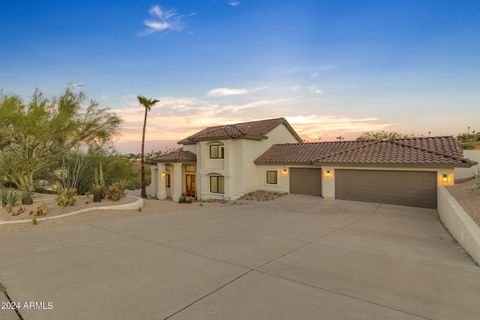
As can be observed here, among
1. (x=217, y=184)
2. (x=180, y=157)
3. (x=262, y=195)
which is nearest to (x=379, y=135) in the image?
(x=262, y=195)

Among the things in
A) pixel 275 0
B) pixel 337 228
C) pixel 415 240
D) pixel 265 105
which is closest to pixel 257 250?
pixel 337 228

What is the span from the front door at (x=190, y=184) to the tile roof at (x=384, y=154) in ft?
25.3

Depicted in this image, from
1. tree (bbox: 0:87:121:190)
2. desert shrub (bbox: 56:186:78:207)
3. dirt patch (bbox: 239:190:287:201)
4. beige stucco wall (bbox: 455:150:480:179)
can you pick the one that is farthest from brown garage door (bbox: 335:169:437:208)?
tree (bbox: 0:87:121:190)

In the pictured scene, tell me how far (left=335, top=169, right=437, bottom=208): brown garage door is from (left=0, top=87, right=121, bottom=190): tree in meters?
19.6

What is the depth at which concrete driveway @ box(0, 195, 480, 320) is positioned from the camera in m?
3.88

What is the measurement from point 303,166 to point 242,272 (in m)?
14.7

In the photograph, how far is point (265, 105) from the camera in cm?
2697

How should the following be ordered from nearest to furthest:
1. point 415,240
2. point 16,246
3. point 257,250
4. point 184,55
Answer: point 257,250
point 16,246
point 415,240
point 184,55

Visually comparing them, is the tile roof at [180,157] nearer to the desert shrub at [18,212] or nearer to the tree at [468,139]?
the desert shrub at [18,212]

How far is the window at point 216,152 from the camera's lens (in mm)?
21530

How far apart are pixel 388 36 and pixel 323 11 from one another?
180 inches

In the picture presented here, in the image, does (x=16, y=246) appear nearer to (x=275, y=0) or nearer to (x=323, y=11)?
(x=275, y=0)

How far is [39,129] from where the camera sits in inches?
645

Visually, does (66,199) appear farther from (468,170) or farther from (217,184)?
(468,170)
